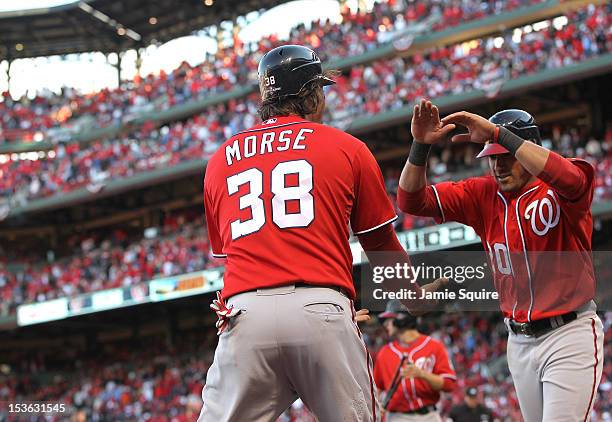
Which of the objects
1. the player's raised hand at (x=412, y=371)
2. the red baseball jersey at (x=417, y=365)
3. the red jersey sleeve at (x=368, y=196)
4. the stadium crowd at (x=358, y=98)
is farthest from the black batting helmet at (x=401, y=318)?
the stadium crowd at (x=358, y=98)

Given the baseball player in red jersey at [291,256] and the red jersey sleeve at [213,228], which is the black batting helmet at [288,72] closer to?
the baseball player in red jersey at [291,256]

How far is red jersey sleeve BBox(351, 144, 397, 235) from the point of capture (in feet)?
12.1

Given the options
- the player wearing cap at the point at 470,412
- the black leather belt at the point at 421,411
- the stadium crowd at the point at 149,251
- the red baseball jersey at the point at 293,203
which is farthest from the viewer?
the stadium crowd at the point at 149,251

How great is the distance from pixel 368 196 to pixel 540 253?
147 centimetres

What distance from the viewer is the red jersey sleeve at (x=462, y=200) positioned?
5078 millimetres

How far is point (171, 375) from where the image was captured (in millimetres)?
25906

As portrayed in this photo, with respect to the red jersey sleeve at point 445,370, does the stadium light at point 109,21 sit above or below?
above

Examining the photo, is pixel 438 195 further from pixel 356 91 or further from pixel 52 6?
pixel 52 6

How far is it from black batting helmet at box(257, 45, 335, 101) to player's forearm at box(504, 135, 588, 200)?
114cm

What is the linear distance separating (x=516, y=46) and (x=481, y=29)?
296 cm

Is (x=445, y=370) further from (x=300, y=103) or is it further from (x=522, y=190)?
(x=300, y=103)

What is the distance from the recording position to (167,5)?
3784cm

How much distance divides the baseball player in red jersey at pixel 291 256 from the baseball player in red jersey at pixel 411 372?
15.3 ft

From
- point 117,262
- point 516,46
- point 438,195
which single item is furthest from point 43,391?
point 438,195
